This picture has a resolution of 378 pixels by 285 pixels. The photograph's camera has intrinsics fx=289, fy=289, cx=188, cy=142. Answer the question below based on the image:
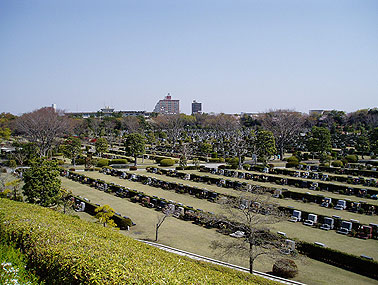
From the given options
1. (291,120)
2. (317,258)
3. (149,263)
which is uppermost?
(291,120)

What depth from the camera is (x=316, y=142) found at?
4156 cm

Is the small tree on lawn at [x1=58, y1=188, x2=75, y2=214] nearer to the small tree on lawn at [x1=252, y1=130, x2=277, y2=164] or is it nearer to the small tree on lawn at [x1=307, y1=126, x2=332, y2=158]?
the small tree on lawn at [x1=252, y1=130, x2=277, y2=164]

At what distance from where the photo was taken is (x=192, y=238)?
51.3 feet

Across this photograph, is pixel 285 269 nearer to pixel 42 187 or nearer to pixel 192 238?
pixel 192 238

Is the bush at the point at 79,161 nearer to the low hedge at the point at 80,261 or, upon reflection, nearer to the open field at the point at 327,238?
the open field at the point at 327,238

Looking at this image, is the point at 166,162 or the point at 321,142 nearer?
the point at 166,162

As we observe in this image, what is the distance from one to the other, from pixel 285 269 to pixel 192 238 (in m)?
5.54

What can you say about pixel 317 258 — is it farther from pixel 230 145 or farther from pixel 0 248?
pixel 230 145

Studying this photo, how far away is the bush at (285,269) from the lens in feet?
37.1

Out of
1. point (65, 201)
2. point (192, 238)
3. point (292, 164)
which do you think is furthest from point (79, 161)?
point (192, 238)

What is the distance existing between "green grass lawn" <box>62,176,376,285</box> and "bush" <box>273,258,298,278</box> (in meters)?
0.37

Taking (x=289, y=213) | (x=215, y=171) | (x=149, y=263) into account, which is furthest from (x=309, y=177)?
(x=149, y=263)

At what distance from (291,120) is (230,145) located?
11.1 m

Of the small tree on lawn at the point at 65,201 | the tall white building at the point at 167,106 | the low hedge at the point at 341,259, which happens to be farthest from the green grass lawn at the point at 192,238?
→ the tall white building at the point at 167,106
